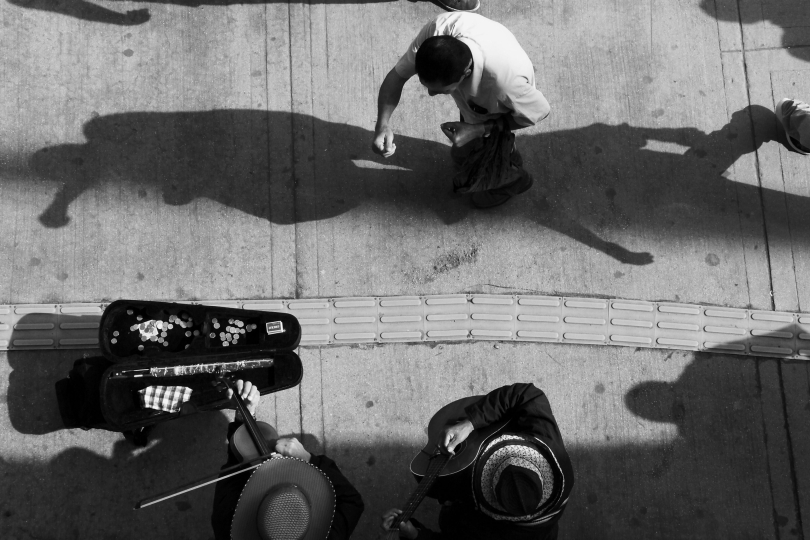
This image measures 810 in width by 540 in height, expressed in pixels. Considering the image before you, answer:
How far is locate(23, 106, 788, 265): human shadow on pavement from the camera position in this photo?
4.01 m

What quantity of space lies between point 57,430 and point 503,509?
273 centimetres

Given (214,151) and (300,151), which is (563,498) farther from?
(214,151)

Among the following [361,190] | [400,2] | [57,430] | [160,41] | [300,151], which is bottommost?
[57,430]

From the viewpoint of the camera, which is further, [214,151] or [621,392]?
[214,151]

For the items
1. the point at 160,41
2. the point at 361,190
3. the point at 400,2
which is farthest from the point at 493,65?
the point at 160,41

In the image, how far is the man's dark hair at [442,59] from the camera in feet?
8.82

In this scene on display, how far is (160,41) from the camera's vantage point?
4.17 m

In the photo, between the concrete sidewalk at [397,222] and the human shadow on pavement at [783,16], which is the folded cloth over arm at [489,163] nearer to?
the concrete sidewalk at [397,222]

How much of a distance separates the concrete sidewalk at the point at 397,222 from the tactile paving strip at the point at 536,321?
79 mm

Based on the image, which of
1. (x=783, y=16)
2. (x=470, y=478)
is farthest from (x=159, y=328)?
(x=783, y=16)

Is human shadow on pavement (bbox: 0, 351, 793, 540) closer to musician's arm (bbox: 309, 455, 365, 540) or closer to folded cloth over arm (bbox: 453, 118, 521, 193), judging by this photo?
musician's arm (bbox: 309, 455, 365, 540)

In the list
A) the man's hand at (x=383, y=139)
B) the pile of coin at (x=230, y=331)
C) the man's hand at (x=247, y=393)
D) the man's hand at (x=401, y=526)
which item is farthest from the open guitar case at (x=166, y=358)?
the man's hand at (x=383, y=139)

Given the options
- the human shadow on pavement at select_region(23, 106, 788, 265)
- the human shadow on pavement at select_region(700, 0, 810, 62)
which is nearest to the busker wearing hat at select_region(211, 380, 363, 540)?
the human shadow on pavement at select_region(23, 106, 788, 265)

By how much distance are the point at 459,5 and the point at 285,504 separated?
3.34 metres
